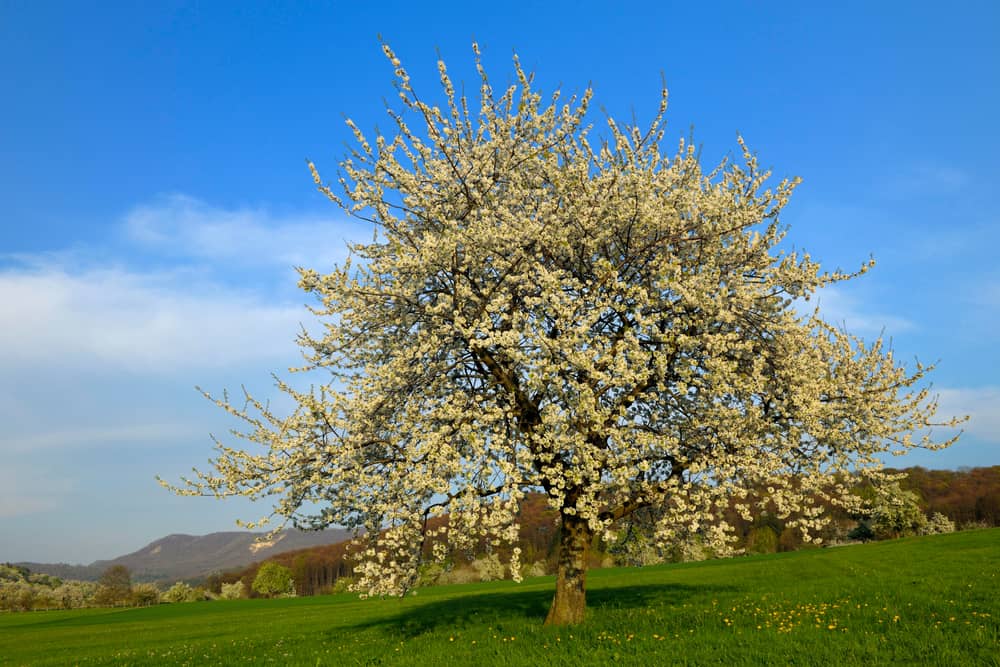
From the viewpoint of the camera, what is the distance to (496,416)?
15.3 m

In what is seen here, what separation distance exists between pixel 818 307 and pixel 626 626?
10975 millimetres

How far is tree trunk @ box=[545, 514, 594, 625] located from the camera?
1767cm

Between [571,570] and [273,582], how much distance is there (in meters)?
115

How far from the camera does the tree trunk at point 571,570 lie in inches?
696

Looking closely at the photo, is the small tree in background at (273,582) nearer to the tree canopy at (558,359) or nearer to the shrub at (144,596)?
the shrub at (144,596)

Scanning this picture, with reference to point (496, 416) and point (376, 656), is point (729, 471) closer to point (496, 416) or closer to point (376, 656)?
point (496, 416)

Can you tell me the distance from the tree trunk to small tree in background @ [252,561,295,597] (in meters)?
113

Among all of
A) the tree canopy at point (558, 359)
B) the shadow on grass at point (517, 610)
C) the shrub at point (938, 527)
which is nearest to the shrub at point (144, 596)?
the shadow on grass at point (517, 610)

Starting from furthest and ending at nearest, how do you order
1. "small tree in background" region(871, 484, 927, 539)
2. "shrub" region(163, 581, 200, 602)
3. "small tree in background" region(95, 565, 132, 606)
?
"shrub" region(163, 581, 200, 602) < "small tree in background" region(95, 565, 132, 606) < "small tree in background" region(871, 484, 927, 539)

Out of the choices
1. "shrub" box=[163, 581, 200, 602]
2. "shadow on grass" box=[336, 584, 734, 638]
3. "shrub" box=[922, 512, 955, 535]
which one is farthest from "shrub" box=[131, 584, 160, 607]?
"shrub" box=[922, 512, 955, 535]

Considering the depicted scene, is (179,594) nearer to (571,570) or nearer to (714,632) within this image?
(571,570)

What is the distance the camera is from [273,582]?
116438mm

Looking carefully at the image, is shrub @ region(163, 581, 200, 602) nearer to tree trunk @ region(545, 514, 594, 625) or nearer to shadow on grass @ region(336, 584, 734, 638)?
shadow on grass @ region(336, 584, 734, 638)

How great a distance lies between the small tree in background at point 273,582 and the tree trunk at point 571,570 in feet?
371
